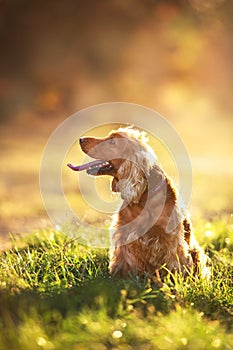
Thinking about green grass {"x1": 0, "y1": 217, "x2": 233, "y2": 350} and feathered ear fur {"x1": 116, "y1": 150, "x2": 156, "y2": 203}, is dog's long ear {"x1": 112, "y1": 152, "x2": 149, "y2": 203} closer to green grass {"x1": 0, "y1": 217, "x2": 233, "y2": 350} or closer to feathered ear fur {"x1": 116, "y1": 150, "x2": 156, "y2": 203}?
feathered ear fur {"x1": 116, "y1": 150, "x2": 156, "y2": 203}

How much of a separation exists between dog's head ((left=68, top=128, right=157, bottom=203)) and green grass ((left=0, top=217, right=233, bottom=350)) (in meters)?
0.66

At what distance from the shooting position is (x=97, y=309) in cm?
385

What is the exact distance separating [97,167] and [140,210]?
468 mm

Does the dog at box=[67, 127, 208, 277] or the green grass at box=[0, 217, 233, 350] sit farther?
the dog at box=[67, 127, 208, 277]

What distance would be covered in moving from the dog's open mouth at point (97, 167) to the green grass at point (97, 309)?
693mm

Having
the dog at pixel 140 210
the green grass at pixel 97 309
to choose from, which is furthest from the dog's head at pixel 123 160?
the green grass at pixel 97 309

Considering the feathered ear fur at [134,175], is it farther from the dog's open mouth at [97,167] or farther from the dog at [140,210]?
the dog's open mouth at [97,167]

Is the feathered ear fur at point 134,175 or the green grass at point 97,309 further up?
the feathered ear fur at point 134,175

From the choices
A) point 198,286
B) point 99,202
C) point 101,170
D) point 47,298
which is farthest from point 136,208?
point 99,202

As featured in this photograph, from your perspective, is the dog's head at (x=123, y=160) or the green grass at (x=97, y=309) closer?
the green grass at (x=97, y=309)

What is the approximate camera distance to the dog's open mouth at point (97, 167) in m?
4.86

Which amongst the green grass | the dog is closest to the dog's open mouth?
the dog

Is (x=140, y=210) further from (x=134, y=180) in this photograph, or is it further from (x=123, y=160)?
(x=123, y=160)

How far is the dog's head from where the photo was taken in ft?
15.8
